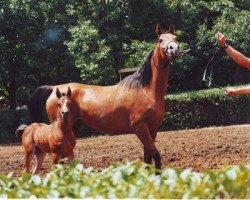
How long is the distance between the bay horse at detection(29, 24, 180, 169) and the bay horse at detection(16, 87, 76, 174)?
0.71 meters

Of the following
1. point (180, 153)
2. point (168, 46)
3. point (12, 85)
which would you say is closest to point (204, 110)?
point (12, 85)

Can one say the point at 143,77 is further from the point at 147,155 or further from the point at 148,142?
the point at 147,155

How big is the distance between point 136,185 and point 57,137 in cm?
406

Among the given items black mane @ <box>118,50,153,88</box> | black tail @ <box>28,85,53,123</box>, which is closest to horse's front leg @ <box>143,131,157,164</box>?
black mane @ <box>118,50,153,88</box>

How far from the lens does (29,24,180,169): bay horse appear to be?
8.45 m

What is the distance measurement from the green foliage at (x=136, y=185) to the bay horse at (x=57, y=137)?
322 centimetres

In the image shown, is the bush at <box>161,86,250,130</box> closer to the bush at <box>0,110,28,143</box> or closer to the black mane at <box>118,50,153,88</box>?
the bush at <box>0,110,28,143</box>

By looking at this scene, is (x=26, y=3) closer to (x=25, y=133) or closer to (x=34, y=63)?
(x=34, y=63)

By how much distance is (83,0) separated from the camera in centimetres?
2473

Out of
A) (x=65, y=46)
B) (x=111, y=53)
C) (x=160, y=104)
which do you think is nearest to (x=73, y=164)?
(x=160, y=104)

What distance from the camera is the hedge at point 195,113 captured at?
21.6 m

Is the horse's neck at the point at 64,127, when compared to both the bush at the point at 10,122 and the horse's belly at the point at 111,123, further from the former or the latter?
the bush at the point at 10,122

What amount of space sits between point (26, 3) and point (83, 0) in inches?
121

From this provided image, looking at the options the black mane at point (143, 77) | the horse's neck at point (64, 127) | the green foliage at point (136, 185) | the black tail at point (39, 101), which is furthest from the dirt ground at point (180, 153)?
the green foliage at point (136, 185)
